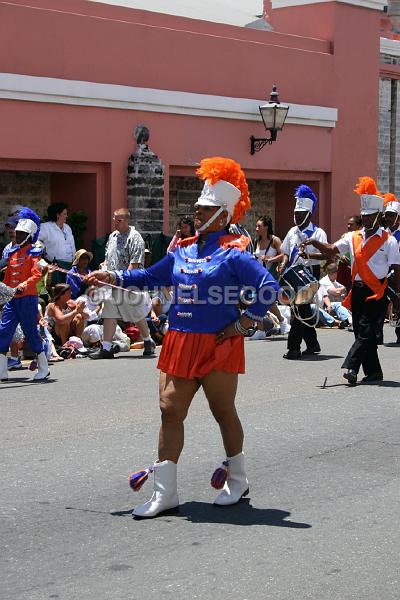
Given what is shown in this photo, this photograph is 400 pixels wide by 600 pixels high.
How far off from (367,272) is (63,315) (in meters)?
4.36

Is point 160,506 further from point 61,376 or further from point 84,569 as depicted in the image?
point 61,376

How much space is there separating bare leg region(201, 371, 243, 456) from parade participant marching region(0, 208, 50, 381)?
5292mm

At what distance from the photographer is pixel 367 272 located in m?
11.5

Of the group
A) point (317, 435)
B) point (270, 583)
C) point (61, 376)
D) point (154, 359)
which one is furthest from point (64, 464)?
point (154, 359)

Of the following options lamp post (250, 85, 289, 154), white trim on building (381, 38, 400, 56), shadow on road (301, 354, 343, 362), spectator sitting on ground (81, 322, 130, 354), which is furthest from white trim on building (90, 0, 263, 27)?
shadow on road (301, 354, 343, 362)

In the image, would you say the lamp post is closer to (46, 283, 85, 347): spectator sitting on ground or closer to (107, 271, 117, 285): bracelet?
(46, 283, 85, 347): spectator sitting on ground

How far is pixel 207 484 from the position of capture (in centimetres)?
753

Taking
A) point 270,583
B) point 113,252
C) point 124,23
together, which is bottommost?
point 270,583

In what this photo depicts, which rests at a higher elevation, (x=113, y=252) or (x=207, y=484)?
(x=113, y=252)

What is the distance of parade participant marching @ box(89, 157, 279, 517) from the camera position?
22.3 feet

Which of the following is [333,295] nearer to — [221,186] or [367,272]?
[367,272]

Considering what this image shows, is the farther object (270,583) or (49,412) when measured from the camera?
(49,412)

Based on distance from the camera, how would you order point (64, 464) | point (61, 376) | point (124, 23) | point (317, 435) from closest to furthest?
1. point (64, 464)
2. point (317, 435)
3. point (61, 376)
4. point (124, 23)

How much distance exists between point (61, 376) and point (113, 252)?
7.54 ft
